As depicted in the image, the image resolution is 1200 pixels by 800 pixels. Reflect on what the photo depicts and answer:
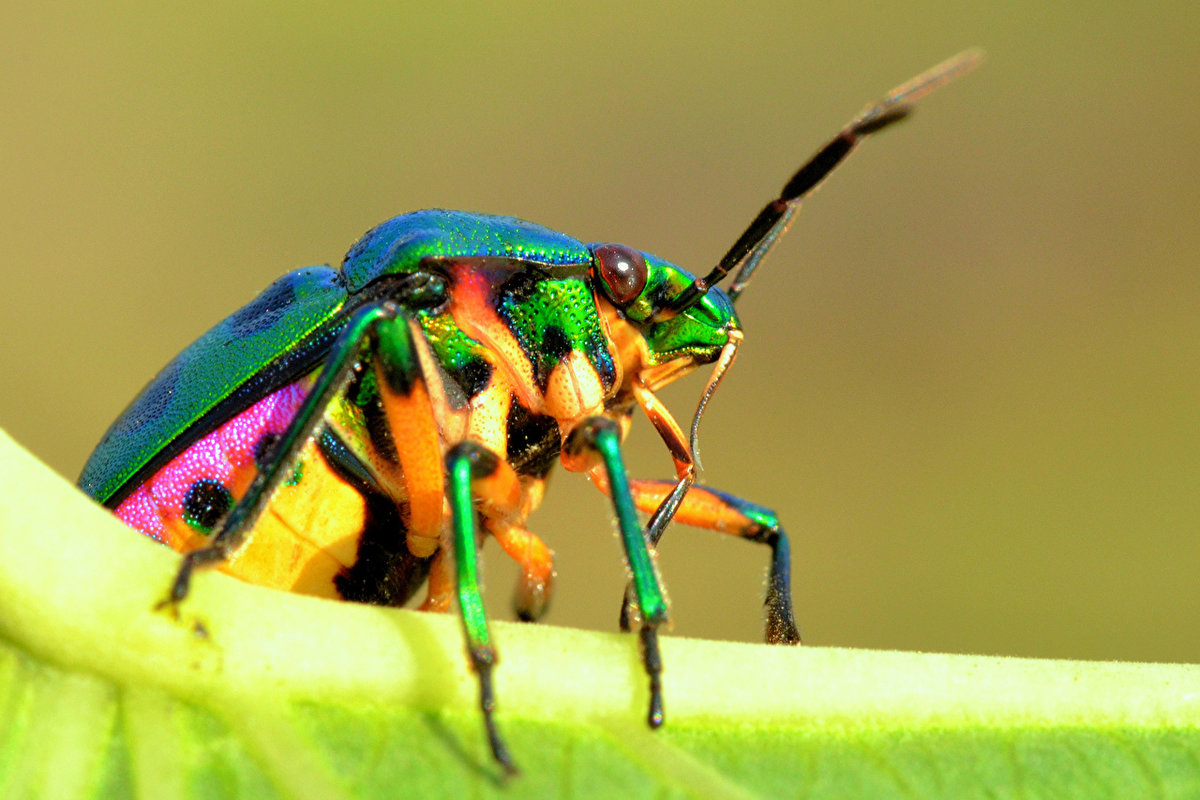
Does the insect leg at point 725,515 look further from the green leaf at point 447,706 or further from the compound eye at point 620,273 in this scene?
the green leaf at point 447,706

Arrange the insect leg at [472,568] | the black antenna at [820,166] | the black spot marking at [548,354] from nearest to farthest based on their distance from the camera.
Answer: the insect leg at [472,568] < the black antenna at [820,166] < the black spot marking at [548,354]

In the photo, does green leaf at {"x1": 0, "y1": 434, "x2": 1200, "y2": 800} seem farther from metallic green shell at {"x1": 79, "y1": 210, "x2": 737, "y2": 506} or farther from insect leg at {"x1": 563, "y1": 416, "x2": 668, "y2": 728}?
metallic green shell at {"x1": 79, "y1": 210, "x2": 737, "y2": 506}

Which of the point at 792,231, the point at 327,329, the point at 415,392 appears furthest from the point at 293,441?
the point at 792,231

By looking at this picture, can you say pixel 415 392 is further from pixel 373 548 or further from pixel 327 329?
pixel 373 548

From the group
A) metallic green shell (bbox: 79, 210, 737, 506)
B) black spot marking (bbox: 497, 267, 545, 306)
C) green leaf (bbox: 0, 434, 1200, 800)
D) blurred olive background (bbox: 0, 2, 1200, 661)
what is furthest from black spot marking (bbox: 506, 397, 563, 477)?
blurred olive background (bbox: 0, 2, 1200, 661)

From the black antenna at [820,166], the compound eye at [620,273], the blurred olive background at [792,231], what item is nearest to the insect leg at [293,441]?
the compound eye at [620,273]

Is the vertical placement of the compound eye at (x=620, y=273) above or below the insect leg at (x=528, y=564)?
above
